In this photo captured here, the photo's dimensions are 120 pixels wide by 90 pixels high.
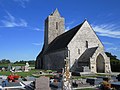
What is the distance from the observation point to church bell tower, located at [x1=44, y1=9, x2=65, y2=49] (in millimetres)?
51812

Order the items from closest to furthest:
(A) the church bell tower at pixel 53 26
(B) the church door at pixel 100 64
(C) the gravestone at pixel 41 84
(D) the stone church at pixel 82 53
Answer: (C) the gravestone at pixel 41 84
(D) the stone church at pixel 82 53
(B) the church door at pixel 100 64
(A) the church bell tower at pixel 53 26

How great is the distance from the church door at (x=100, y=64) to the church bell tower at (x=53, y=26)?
16698mm

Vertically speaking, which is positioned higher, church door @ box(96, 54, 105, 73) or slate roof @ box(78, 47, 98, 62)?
slate roof @ box(78, 47, 98, 62)

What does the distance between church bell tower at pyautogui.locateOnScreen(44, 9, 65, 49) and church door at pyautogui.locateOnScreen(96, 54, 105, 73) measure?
16.7 metres

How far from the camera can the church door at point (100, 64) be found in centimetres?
3748

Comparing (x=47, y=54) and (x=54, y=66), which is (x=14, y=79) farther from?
(x=47, y=54)

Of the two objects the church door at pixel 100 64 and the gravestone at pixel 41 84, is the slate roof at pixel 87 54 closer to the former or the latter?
the church door at pixel 100 64

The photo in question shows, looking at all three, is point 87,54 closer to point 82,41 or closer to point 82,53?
point 82,53

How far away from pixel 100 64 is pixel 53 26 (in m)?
18.6

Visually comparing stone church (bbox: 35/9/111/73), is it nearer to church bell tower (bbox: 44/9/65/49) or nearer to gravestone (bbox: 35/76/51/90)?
church bell tower (bbox: 44/9/65/49)

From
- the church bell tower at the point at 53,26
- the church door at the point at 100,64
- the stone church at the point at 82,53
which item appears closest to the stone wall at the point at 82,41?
the stone church at the point at 82,53

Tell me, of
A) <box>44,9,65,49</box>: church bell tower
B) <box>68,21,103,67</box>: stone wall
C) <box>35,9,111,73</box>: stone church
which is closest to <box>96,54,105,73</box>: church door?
<box>35,9,111,73</box>: stone church

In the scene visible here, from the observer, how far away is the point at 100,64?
38.6 meters

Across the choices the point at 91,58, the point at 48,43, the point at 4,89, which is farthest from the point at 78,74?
the point at 48,43
